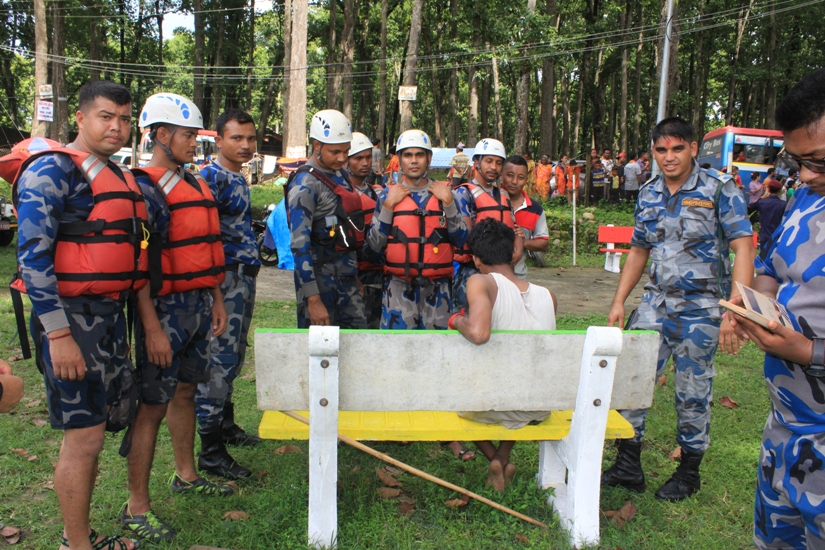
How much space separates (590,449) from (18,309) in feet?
9.62

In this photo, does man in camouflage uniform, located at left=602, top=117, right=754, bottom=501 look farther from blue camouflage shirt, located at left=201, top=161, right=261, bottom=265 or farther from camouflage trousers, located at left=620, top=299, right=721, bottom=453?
blue camouflage shirt, located at left=201, top=161, right=261, bottom=265

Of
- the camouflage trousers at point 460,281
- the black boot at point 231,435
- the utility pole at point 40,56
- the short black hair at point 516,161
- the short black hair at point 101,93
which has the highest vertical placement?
the utility pole at point 40,56

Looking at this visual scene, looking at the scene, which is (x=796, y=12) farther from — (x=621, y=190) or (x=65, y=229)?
(x=65, y=229)

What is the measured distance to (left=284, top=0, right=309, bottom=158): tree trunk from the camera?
738 inches

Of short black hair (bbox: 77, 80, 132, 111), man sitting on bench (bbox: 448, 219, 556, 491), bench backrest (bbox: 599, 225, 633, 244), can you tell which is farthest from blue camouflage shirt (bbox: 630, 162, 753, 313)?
bench backrest (bbox: 599, 225, 633, 244)

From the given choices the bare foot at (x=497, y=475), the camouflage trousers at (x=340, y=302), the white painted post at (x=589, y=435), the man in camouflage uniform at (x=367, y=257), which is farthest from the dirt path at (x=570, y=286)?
the white painted post at (x=589, y=435)

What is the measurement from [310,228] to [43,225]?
6.23ft

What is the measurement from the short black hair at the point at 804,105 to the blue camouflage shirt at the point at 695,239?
1.81 metres

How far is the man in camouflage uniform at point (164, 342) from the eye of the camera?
3318 mm

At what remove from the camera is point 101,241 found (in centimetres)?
289

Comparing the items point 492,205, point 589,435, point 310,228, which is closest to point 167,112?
point 310,228

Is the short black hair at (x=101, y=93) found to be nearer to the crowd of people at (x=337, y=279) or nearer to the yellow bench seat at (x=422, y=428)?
the crowd of people at (x=337, y=279)

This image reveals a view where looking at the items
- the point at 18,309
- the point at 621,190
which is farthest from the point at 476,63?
the point at 18,309

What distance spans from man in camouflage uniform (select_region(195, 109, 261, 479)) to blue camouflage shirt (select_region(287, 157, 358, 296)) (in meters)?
0.34
